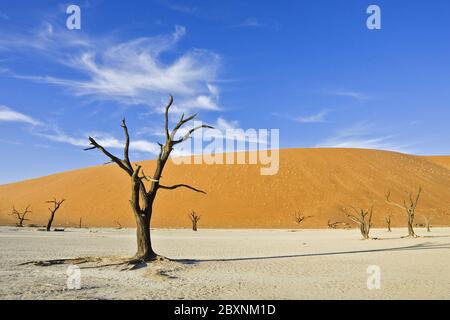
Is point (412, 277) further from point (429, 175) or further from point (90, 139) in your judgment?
point (429, 175)

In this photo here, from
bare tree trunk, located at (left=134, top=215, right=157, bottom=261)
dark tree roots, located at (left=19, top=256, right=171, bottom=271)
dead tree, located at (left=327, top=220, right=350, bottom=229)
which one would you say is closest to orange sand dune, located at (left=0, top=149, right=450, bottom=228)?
dead tree, located at (left=327, top=220, right=350, bottom=229)

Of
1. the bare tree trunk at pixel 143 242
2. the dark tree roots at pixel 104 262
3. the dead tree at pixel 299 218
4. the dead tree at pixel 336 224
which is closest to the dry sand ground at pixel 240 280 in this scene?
the dark tree roots at pixel 104 262

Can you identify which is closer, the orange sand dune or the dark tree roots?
the dark tree roots

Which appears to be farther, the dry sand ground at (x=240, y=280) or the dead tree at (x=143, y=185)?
the dead tree at (x=143, y=185)

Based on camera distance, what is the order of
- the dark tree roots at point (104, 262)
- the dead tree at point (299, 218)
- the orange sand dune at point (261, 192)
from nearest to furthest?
the dark tree roots at point (104, 262) → the dead tree at point (299, 218) → the orange sand dune at point (261, 192)

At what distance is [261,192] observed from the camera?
2662 inches

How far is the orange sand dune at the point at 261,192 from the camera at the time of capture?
6056cm

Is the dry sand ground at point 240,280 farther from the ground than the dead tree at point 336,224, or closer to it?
farther from the ground

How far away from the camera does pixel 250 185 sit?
70.5 metres

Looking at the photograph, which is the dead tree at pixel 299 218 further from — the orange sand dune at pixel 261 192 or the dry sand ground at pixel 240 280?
the dry sand ground at pixel 240 280

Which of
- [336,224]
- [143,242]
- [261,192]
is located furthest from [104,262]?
[261,192]

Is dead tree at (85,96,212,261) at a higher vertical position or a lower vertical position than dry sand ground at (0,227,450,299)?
higher

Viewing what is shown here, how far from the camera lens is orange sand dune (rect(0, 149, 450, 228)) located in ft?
199

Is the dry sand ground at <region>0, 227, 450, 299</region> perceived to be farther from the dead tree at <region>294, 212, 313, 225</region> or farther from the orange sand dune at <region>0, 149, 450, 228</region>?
the orange sand dune at <region>0, 149, 450, 228</region>
